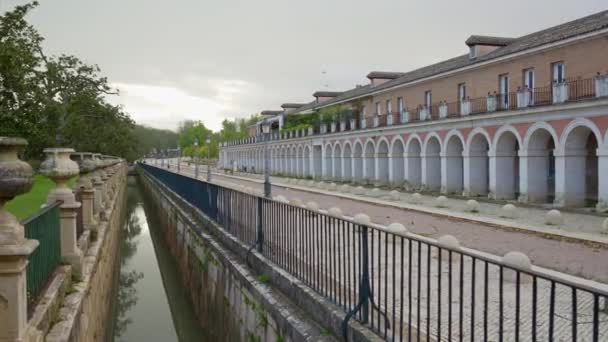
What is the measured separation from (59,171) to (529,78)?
25.5 meters

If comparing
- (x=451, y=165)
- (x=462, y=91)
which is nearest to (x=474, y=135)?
(x=451, y=165)

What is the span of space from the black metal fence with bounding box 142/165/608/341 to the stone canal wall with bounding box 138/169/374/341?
31 cm

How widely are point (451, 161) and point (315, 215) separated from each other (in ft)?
78.8

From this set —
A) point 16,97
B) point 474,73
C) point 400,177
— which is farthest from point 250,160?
point 16,97

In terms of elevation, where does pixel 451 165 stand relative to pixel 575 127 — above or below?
below

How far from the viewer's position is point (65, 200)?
22.5ft

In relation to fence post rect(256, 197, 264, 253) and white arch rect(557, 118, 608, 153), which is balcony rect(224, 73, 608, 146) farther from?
fence post rect(256, 197, 264, 253)

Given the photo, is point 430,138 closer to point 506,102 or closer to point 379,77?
point 506,102

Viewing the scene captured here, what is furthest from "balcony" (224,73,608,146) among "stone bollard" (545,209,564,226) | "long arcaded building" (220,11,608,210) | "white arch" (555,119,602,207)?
"stone bollard" (545,209,564,226)

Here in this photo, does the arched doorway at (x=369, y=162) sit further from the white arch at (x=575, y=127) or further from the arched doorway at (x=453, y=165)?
the white arch at (x=575, y=127)

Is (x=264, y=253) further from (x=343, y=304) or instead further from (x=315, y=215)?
(x=343, y=304)

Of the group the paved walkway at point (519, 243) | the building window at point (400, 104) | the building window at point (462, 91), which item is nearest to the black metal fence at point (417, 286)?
the paved walkway at point (519, 243)

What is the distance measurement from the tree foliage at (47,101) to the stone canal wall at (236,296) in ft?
30.0

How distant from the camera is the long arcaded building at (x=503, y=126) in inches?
803
